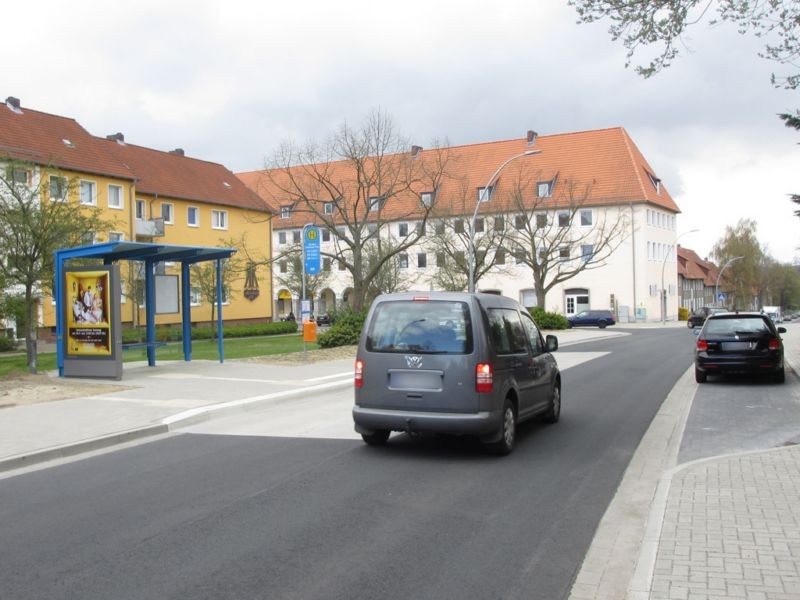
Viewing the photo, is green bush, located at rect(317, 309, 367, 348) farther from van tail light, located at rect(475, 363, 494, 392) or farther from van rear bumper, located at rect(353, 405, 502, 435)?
van tail light, located at rect(475, 363, 494, 392)

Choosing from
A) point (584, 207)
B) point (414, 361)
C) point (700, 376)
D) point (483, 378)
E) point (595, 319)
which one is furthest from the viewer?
point (584, 207)

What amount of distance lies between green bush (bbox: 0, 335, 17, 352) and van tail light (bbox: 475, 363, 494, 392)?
29967mm

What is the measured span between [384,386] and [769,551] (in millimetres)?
4475

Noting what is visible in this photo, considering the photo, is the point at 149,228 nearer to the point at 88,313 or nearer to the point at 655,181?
the point at 88,313

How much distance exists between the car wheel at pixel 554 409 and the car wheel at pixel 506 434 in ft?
6.88

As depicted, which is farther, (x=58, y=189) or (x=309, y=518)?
(x=58, y=189)

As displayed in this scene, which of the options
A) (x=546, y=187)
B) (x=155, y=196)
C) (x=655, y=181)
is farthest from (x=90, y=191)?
(x=655, y=181)

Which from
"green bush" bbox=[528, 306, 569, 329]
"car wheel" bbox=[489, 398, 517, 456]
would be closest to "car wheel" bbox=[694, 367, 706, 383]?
"car wheel" bbox=[489, 398, 517, 456]

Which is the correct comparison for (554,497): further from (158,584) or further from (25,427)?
(25,427)

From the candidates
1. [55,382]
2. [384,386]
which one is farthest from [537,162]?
[384,386]

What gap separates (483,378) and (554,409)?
124 inches

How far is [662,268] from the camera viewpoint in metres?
70.9

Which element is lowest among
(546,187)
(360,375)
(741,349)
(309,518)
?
(309,518)

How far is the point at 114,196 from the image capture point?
44.9 metres
